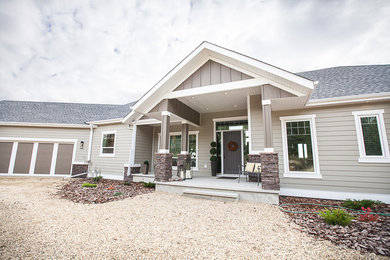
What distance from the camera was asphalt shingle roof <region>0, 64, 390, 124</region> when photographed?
5.64 m

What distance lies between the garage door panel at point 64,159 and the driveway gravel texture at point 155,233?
254 inches

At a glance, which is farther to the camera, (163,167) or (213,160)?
(213,160)

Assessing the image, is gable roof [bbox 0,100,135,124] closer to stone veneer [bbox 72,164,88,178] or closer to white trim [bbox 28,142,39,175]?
white trim [bbox 28,142,39,175]

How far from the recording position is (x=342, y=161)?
5.14 meters

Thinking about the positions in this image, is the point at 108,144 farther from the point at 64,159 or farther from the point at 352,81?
the point at 352,81

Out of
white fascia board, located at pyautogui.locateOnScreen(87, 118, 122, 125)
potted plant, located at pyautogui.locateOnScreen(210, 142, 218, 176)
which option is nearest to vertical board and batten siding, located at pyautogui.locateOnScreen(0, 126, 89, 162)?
white fascia board, located at pyautogui.locateOnScreen(87, 118, 122, 125)

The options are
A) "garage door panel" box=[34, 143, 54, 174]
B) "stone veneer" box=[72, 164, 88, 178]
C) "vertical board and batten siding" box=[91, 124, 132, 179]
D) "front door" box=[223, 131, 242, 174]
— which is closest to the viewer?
"front door" box=[223, 131, 242, 174]

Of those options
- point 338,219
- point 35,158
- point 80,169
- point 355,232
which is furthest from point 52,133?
point 355,232

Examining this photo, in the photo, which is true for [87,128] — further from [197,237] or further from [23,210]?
[197,237]

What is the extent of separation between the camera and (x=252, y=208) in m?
3.96

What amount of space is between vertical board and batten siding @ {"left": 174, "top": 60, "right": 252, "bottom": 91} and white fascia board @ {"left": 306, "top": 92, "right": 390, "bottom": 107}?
2.41 meters

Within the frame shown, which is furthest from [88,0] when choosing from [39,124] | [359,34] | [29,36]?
[359,34]

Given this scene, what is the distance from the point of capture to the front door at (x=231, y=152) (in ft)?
25.9

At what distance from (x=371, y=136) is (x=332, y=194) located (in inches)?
83.2
